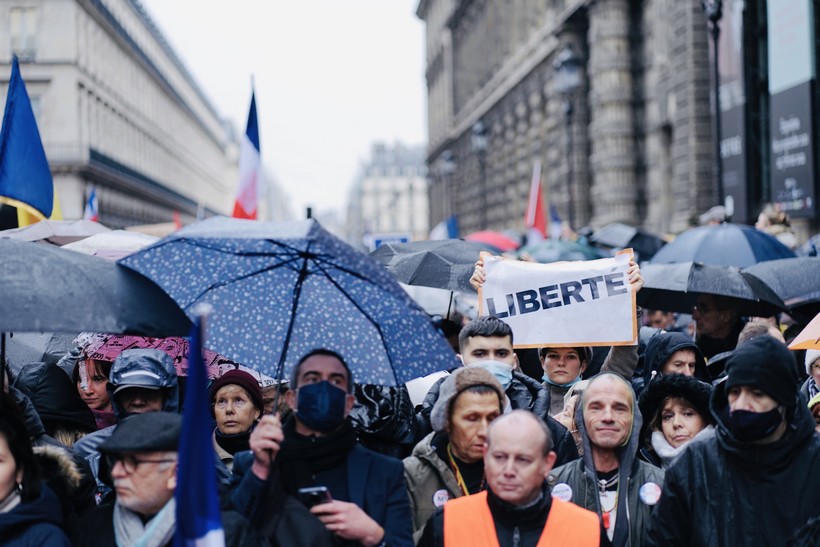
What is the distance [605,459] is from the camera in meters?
4.80

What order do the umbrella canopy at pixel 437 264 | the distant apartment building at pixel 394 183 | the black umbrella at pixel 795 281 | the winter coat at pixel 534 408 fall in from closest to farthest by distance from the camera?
the winter coat at pixel 534 408 < the umbrella canopy at pixel 437 264 < the black umbrella at pixel 795 281 < the distant apartment building at pixel 394 183

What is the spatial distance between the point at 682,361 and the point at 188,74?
9109 centimetres

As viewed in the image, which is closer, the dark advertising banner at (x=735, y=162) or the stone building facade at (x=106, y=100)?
the dark advertising banner at (x=735, y=162)

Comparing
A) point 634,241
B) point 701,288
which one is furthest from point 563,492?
point 634,241

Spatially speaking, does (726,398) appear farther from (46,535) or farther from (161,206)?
(161,206)

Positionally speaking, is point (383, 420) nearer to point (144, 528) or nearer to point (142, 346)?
point (144, 528)

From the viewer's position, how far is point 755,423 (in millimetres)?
4117

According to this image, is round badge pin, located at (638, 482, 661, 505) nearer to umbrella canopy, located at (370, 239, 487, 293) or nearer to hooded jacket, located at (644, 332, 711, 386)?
hooded jacket, located at (644, 332, 711, 386)

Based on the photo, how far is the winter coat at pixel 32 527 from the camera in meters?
3.85

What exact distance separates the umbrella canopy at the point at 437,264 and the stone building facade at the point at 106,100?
30.5m

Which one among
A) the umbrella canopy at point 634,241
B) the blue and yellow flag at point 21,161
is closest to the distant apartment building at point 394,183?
the umbrella canopy at point 634,241

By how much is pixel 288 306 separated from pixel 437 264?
365cm

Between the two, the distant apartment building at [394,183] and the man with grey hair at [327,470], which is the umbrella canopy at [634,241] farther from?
the distant apartment building at [394,183]

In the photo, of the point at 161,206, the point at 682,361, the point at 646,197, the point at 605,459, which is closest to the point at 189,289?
the point at 605,459
